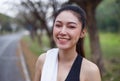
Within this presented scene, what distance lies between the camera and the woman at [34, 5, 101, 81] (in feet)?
6.75

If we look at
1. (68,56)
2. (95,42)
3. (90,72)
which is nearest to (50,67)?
(68,56)

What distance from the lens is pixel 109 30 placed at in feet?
168

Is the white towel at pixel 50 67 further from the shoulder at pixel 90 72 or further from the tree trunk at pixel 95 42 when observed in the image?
the tree trunk at pixel 95 42

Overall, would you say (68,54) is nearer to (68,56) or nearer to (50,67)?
(68,56)

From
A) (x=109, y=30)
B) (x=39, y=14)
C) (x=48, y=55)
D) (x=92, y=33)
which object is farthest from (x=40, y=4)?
(x=109, y=30)

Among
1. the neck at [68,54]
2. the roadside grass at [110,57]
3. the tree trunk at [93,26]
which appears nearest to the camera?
the neck at [68,54]

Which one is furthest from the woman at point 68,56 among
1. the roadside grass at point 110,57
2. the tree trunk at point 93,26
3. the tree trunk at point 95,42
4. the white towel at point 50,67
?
the tree trunk at point 95,42

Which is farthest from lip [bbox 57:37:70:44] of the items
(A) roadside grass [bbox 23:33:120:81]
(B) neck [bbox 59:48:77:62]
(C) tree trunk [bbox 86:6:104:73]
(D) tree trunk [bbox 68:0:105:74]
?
(C) tree trunk [bbox 86:6:104:73]

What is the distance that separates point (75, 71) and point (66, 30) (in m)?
0.27

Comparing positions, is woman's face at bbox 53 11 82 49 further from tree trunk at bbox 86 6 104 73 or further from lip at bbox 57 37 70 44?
tree trunk at bbox 86 6 104 73

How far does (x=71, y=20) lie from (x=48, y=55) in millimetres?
313

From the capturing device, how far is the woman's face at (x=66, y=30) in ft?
6.71

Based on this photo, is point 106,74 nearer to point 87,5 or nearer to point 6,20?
point 87,5

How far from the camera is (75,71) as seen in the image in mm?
2074
